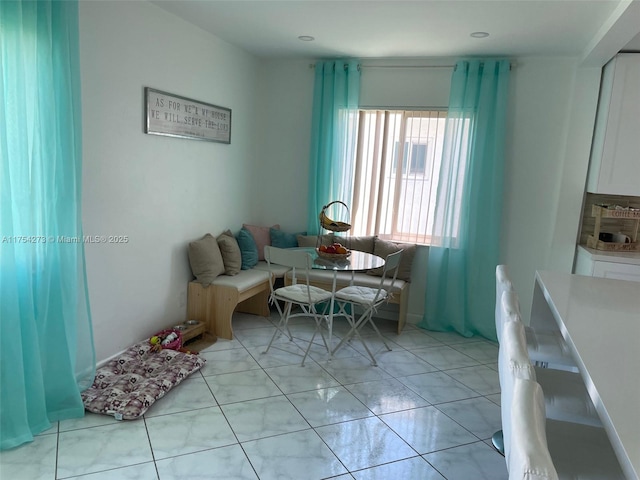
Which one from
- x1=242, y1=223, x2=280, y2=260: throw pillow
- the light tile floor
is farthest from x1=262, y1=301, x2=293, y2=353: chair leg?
x1=242, y1=223, x2=280, y2=260: throw pillow

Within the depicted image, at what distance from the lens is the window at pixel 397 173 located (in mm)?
4367

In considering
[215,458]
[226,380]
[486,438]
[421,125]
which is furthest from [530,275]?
[215,458]

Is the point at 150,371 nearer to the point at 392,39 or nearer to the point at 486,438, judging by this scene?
the point at 486,438

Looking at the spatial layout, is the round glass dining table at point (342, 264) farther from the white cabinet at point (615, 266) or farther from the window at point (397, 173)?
the white cabinet at point (615, 266)

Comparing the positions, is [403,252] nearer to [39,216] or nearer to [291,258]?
[291,258]

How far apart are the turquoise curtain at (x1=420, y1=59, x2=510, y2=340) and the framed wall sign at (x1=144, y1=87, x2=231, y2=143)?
2.04 metres

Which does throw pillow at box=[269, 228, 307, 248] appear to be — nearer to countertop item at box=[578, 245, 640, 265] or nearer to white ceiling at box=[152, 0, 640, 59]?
white ceiling at box=[152, 0, 640, 59]

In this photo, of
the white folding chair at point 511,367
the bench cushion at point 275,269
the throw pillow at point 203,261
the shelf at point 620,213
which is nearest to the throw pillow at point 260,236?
the bench cushion at point 275,269

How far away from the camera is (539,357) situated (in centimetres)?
231

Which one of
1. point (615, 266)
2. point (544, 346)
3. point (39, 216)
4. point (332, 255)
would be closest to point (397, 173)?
point (332, 255)

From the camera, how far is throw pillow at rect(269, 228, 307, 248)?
4602mm

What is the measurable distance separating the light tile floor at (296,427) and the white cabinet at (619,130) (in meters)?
1.74

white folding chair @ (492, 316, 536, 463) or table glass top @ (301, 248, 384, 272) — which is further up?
white folding chair @ (492, 316, 536, 463)

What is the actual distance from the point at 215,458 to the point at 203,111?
2.70m
